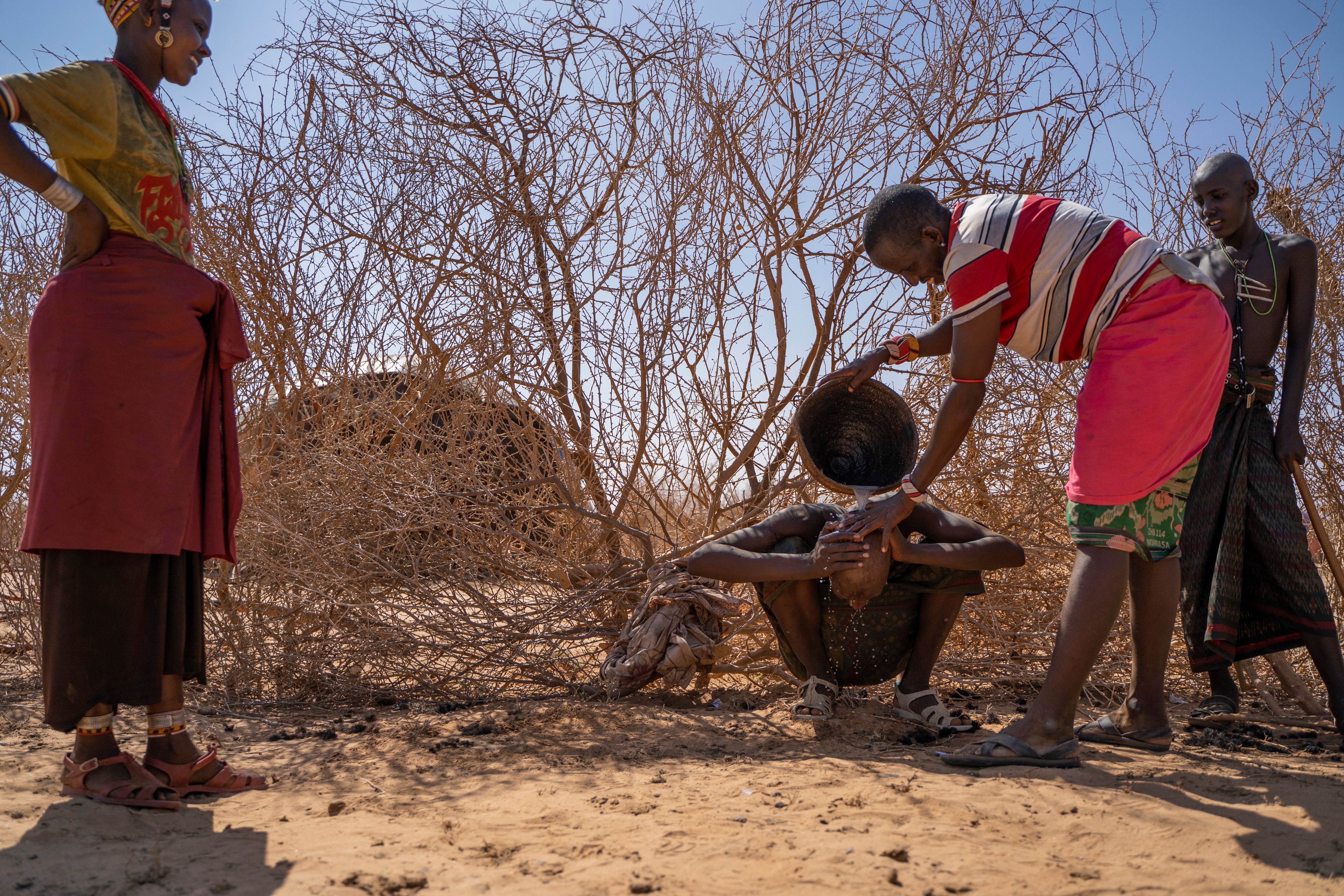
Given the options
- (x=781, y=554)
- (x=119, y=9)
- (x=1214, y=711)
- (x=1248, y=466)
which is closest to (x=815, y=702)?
(x=781, y=554)

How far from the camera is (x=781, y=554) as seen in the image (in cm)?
315

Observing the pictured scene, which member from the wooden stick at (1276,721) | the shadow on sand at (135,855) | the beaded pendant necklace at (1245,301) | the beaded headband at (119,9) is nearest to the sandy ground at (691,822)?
the shadow on sand at (135,855)

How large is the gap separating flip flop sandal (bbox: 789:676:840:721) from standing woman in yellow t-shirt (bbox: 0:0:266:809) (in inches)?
68.9

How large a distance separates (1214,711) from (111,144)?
3799mm

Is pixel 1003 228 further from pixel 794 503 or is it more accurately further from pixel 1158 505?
pixel 794 503

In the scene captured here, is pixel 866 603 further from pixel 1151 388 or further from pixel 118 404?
pixel 118 404

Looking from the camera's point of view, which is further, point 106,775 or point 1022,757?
point 1022,757

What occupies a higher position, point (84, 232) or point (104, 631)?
point (84, 232)

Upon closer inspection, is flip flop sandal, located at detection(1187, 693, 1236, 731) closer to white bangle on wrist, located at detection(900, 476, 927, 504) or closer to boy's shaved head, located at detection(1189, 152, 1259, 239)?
white bangle on wrist, located at detection(900, 476, 927, 504)

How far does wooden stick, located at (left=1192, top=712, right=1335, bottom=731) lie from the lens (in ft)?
10.3

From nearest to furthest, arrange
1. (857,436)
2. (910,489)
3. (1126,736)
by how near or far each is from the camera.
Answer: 1. (910,489)
2. (1126,736)
3. (857,436)

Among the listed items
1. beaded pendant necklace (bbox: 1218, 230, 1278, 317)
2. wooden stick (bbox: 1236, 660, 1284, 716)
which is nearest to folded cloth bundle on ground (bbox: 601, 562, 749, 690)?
wooden stick (bbox: 1236, 660, 1284, 716)

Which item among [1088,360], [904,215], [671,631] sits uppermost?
[904,215]

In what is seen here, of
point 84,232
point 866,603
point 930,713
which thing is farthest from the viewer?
point 930,713
